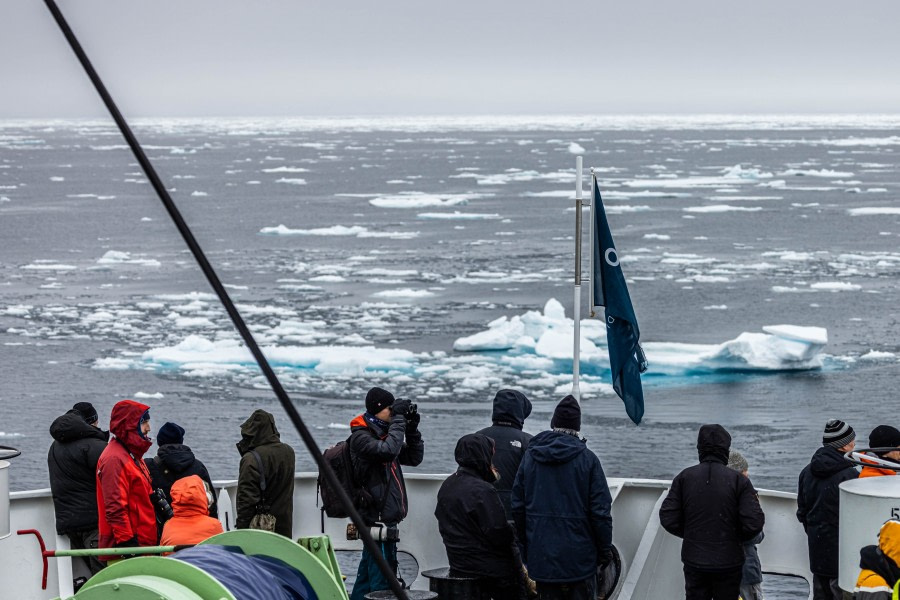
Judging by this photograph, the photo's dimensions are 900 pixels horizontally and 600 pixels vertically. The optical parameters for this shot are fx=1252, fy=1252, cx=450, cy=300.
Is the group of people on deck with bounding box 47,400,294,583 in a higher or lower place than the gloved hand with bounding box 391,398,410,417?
lower

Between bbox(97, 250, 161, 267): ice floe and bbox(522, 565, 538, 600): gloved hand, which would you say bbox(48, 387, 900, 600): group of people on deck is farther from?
bbox(97, 250, 161, 267): ice floe

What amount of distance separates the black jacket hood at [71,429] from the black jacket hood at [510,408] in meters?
1.62

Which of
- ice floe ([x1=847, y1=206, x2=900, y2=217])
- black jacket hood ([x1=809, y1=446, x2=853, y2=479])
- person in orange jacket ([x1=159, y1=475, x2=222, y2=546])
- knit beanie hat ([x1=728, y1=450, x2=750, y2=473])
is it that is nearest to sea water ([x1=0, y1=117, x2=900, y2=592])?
ice floe ([x1=847, y1=206, x2=900, y2=217])

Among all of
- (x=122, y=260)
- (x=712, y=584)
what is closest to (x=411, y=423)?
(x=712, y=584)

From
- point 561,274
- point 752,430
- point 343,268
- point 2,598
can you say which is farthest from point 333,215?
point 2,598

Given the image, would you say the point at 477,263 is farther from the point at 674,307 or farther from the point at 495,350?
the point at 495,350

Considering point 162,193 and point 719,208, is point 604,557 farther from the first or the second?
point 719,208

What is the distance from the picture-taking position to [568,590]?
15.1ft

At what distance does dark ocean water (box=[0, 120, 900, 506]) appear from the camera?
639 inches

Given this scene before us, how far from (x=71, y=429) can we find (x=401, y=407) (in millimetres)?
1360

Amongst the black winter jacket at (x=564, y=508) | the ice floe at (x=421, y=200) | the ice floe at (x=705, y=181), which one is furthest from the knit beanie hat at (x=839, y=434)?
the ice floe at (x=705, y=181)

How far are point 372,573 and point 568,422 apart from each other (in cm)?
101

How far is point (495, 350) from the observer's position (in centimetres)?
1916

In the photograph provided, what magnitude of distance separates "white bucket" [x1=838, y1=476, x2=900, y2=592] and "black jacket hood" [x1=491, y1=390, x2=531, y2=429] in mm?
1317
